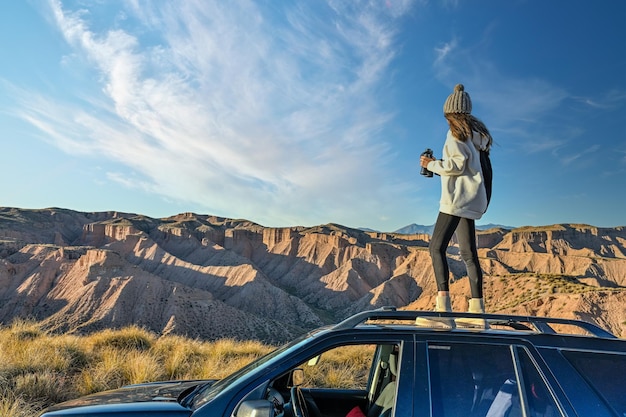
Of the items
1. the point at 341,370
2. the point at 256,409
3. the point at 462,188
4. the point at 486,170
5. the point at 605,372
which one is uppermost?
the point at 486,170

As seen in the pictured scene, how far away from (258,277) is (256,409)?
47261mm

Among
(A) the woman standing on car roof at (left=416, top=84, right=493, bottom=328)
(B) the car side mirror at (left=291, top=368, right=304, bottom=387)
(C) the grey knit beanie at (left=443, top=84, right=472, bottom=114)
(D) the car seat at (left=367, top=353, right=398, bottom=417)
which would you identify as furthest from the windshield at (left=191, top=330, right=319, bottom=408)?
(C) the grey knit beanie at (left=443, top=84, right=472, bottom=114)

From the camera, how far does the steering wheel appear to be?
7.72ft

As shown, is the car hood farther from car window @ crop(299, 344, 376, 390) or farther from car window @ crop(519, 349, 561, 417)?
car window @ crop(299, 344, 376, 390)

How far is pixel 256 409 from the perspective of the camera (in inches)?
75.5

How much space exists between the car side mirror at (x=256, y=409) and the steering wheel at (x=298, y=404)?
448mm

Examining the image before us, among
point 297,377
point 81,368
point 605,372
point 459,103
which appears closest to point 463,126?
point 459,103

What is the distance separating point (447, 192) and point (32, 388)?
516cm

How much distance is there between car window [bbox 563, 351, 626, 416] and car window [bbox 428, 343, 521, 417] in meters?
0.32

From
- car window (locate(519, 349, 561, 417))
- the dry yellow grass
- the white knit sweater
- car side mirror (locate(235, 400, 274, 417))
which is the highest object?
the white knit sweater

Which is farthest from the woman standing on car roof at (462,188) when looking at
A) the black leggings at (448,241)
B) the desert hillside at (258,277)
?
the desert hillside at (258,277)

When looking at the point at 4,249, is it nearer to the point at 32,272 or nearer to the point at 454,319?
the point at 32,272

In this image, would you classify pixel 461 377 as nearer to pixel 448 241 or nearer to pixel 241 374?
pixel 241 374

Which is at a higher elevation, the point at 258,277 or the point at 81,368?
the point at 258,277
